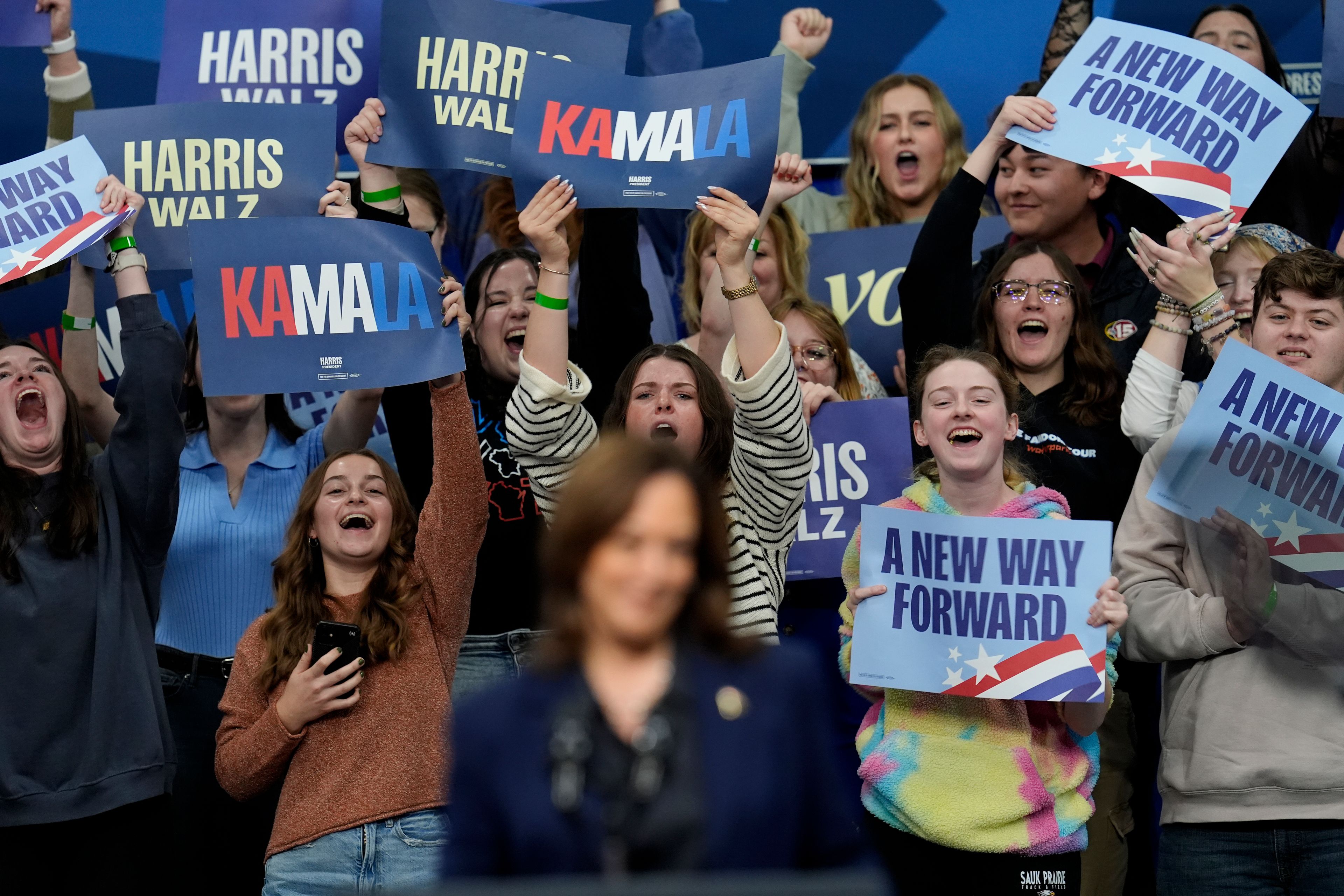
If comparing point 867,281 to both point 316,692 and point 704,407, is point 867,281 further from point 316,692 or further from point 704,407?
point 316,692

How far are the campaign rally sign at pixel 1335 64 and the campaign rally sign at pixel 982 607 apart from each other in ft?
5.58

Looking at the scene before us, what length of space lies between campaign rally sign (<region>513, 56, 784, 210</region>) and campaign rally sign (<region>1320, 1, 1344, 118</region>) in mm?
1572

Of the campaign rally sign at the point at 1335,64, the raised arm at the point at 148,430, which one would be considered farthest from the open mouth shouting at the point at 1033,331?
the raised arm at the point at 148,430

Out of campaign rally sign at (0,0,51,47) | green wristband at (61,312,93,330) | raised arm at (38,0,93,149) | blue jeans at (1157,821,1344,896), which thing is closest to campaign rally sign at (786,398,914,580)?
blue jeans at (1157,821,1344,896)

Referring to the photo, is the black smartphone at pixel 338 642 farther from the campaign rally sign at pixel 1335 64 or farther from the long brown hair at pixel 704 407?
the campaign rally sign at pixel 1335 64

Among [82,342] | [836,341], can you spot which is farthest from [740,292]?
[82,342]

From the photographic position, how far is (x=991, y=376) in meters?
3.48

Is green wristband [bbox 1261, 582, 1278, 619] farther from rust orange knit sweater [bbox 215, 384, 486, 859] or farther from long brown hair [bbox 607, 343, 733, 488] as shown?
rust orange knit sweater [bbox 215, 384, 486, 859]

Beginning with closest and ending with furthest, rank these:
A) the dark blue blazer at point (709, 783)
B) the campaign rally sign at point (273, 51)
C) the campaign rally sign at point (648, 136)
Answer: the dark blue blazer at point (709, 783) → the campaign rally sign at point (648, 136) → the campaign rally sign at point (273, 51)

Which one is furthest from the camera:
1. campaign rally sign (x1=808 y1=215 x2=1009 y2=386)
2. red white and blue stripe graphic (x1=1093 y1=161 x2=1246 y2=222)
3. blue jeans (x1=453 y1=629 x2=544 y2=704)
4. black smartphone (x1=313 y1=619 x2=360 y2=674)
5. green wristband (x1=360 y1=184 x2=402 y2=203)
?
campaign rally sign (x1=808 y1=215 x2=1009 y2=386)

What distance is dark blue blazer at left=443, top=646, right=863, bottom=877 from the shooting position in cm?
171

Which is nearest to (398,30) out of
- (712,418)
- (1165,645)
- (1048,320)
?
(712,418)

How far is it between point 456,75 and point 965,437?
176cm

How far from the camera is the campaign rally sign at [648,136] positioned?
3.75m
